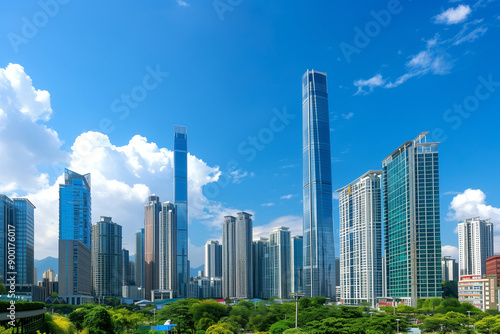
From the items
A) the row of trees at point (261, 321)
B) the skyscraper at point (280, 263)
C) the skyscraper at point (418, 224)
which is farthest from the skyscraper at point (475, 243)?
the row of trees at point (261, 321)

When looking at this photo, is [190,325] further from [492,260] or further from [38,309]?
[492,260]

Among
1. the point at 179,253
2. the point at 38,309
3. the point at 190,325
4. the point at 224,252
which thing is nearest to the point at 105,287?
the point at 179,253

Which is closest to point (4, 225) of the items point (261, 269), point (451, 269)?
point (261, 269)

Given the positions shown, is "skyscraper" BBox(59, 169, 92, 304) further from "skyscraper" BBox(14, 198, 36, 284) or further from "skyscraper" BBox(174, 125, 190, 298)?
"skyscraper" BBox(174, 125, 190, 298)

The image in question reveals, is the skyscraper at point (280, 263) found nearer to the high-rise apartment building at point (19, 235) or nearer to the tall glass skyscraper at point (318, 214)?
the tall glass skyscraper at point (318, 214)

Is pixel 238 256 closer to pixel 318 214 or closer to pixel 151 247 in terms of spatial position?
pixel 151 247

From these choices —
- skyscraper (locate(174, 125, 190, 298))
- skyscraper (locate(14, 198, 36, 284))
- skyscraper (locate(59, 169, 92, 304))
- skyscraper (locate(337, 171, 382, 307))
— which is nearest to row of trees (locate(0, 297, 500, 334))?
skyscraper (locate(337, 171, 382, 307))
